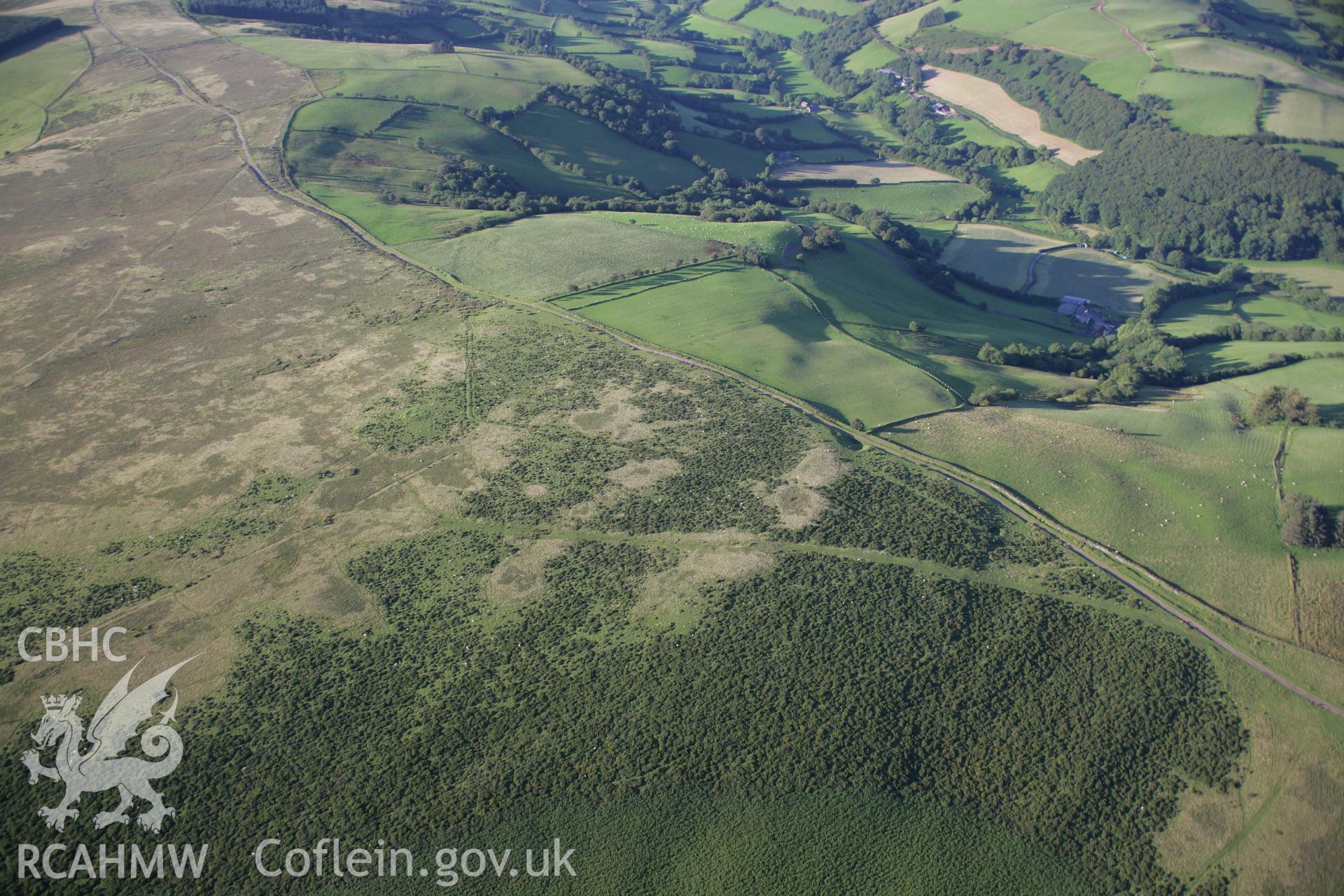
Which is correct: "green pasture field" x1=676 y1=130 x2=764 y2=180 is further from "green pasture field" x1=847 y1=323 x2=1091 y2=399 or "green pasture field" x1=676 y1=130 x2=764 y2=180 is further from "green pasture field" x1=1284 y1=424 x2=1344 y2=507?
"green pasture field" x1=1284 y1=424 x2=1344 y2=507

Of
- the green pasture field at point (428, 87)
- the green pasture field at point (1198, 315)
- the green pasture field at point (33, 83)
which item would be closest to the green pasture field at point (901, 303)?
the green pasture field at point (1198, 315)

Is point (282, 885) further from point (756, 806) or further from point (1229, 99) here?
point (1229, 99)

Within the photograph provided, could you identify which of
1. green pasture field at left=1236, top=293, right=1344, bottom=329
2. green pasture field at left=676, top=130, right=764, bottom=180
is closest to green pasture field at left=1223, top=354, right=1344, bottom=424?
green pasture field at left=1236, top=293, right=1344, bottom=329

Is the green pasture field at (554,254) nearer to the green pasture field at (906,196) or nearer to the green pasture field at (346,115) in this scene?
the green pasture field at (346,115)

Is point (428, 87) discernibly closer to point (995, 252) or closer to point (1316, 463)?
point (995, 252)

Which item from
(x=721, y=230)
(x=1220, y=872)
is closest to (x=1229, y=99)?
(x=721, y=230)

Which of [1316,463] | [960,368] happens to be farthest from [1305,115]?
[1316,463]
